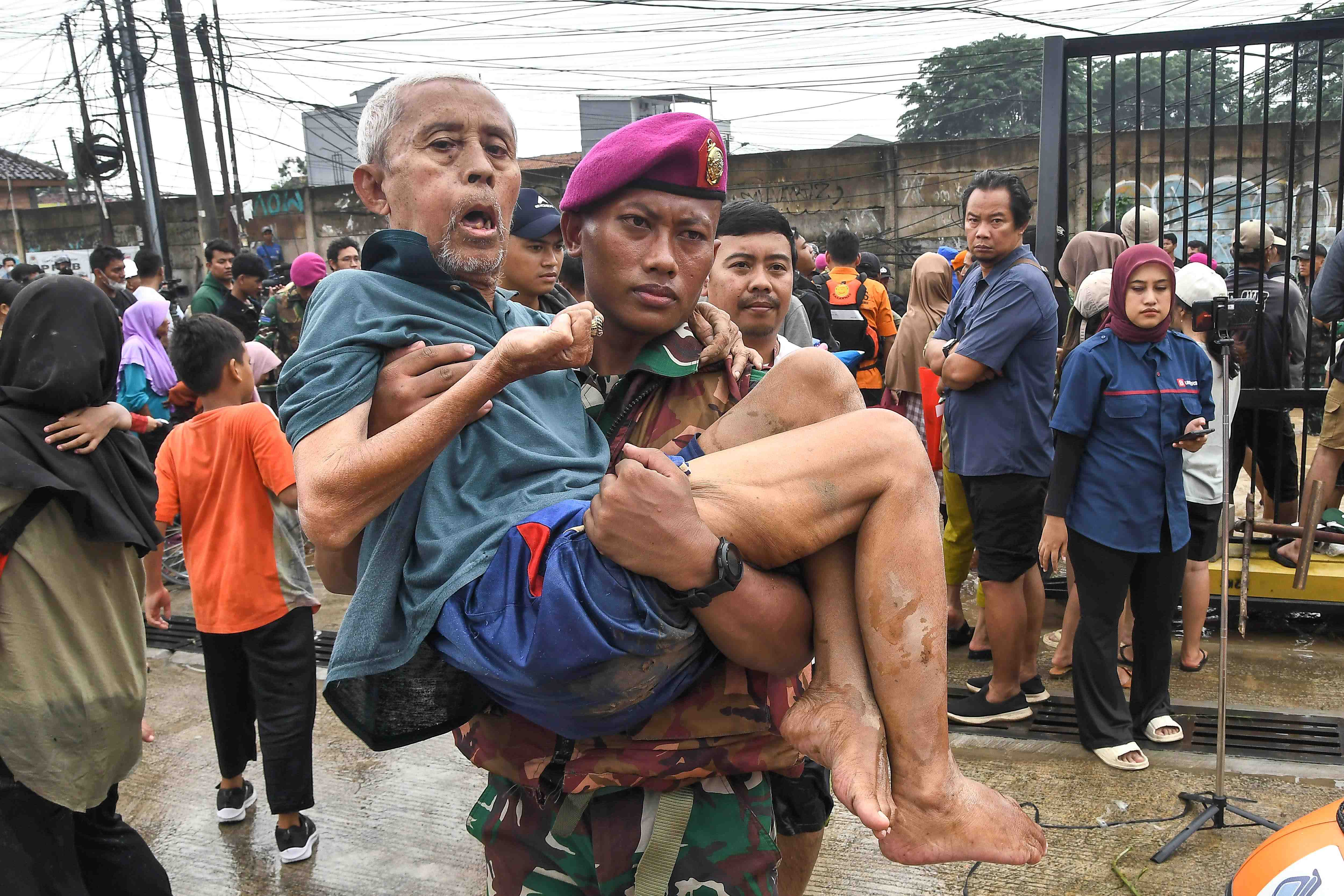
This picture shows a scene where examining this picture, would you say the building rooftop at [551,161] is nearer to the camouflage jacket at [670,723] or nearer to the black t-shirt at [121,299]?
the black t-shirt at [121,299]

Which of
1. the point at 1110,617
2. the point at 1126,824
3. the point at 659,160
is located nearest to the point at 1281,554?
the point at 1110,617

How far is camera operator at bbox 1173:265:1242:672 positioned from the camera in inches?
180

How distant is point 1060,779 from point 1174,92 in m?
36.7

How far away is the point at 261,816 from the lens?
3873 millimetres

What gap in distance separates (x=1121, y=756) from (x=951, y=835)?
2857 mm

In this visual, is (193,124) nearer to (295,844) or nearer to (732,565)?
(295,844)

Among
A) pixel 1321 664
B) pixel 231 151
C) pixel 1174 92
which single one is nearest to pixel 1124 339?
pixel 1321 664

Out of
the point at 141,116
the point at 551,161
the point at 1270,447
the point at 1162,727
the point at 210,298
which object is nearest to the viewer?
the point at 1162,727

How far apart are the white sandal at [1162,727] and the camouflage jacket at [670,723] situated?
9.71ft

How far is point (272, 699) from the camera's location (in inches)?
140

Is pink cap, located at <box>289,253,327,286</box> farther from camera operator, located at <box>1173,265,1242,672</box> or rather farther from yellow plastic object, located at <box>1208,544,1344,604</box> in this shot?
yellow plastic object, located at <box>1208,544,1344,604</box>

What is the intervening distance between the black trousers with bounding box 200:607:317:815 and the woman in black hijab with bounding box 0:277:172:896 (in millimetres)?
605

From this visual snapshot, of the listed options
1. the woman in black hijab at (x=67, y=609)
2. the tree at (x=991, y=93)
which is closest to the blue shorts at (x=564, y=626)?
the woman in black hijab at (x=67, y=609)

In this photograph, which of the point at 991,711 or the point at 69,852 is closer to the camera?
the point at 69,852
